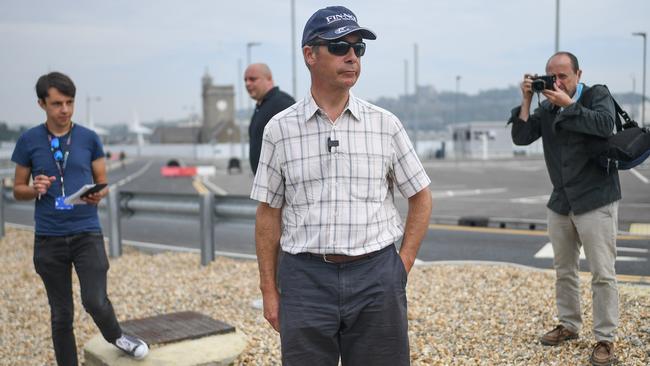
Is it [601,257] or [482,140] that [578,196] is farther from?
[482,140]

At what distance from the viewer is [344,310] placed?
2783 mm

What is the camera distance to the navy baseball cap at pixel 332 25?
2.73m

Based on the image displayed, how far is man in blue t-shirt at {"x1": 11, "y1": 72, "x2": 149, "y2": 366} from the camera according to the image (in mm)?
4496

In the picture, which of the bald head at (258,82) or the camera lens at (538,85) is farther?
the bald head at (258,82)

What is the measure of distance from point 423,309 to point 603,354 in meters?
1.85

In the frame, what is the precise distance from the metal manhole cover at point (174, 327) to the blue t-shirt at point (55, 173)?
1.03m

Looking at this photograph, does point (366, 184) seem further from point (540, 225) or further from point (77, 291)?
point (540, 225)

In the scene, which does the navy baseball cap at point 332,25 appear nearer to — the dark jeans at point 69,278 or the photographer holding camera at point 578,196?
the photographer holding camera at point 578,196

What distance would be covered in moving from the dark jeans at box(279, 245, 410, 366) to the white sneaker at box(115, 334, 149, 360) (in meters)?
2.17

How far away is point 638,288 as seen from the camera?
20.0ft

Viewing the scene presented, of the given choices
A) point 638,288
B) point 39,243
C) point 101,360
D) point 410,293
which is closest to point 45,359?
→ point 101,360

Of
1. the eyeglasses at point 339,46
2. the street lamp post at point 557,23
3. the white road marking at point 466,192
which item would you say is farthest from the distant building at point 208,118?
the eyeglasses at point 339,46

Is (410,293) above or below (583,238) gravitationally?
below

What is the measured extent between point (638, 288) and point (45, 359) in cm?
502
